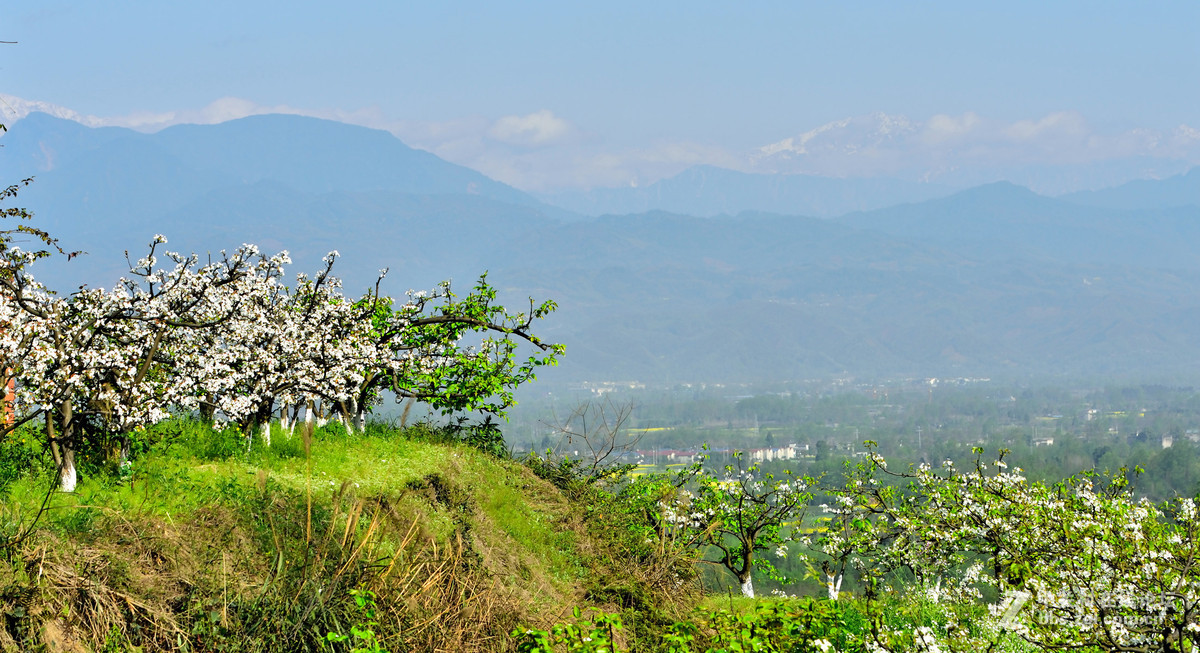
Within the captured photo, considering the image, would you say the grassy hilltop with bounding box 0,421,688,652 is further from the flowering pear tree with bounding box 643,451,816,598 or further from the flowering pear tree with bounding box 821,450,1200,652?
the flowering pear tree with bounding box 643,451,816,598

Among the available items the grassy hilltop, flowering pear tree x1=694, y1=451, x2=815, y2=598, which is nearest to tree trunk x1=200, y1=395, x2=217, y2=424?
the grassy hilltop

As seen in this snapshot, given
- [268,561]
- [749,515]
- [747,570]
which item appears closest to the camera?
[268,561]

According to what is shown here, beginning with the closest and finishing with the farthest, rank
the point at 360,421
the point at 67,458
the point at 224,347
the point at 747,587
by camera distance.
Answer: the point at 67,458 < the point at 224,347 < the point at 360,421 < the point at 747,587

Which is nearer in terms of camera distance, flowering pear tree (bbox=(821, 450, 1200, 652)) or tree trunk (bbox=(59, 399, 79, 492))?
flowering pear tree (bbox=(821, 450, 1200, 652))

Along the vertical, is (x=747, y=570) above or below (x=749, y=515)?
below

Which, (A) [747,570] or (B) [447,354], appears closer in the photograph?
(B) [447,354]

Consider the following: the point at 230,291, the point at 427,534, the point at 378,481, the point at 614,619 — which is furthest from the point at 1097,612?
the point at 230,291

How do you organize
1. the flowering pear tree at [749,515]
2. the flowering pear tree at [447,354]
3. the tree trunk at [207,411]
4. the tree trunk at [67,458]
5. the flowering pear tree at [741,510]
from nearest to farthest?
1. the tree trunk at [67,458]
2. the tree trunk at [207,411]
3. the flowering pear tree at [447,354]
4. the flowering pear tree at [741,510]
5. the flowering pear tree at [749,515]

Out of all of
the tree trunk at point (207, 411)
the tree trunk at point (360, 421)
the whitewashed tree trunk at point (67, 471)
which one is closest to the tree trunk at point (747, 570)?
the tree trunk at point (360, 421)

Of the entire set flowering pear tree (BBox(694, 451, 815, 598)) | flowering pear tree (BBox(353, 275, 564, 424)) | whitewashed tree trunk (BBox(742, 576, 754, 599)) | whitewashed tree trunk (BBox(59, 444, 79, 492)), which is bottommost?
whitewashed tree trunk (BBox(742, 576, 754, 599))

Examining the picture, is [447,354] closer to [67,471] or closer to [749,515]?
[67,471]

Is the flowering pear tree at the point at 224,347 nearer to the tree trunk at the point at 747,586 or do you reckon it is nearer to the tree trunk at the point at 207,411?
the tree trunk at the point at 207,411

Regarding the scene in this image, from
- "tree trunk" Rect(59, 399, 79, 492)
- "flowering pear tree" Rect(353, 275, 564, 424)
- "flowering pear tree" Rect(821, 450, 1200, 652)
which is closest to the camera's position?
"flowering pear tree" Rect(821, 450, 1200, 652)

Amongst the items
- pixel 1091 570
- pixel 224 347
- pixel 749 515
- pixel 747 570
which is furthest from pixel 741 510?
pixel 1091 570
